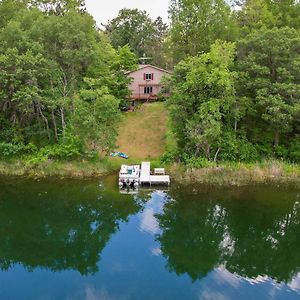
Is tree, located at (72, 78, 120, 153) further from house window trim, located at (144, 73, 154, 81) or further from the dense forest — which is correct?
house window trim, located at (144, 73, 154, 81)

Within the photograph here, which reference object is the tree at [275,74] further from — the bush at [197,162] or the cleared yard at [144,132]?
the cleared yard at [144,132]

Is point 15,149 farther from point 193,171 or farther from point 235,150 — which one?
point 235,150

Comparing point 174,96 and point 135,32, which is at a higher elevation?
point 135,32

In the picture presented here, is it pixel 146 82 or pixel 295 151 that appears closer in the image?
pixel 295 151

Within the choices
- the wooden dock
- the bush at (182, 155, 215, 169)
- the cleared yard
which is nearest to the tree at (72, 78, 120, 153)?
the cleared yard

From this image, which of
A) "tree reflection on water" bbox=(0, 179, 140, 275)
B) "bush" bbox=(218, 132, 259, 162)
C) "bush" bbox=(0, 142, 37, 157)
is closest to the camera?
"tree reflection on water" bbox=(0, 179, 140, 275)

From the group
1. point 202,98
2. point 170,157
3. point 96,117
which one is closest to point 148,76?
point 202,98

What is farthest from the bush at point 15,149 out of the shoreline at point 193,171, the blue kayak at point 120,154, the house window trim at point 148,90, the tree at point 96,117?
the house window trim at point 148,90
